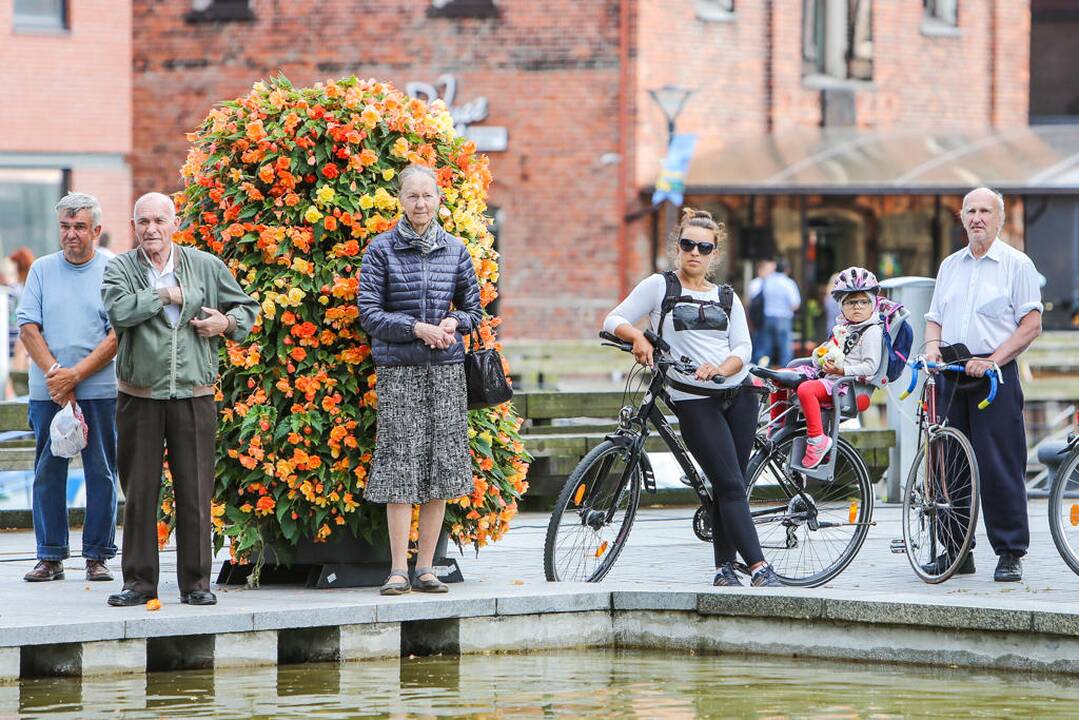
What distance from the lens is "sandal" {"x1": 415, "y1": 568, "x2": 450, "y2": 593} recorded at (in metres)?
8.96

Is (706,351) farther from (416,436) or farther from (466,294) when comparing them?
(416,436)

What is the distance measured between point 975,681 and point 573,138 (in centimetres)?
2119

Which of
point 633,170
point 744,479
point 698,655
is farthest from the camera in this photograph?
point 633,170

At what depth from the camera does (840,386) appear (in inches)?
390

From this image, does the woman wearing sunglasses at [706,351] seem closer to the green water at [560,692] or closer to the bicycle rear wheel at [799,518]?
the bicycle rear wheel at [799,518]

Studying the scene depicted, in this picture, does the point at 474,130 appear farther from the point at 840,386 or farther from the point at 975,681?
the point at 975,681

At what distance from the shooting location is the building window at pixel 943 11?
31359mm

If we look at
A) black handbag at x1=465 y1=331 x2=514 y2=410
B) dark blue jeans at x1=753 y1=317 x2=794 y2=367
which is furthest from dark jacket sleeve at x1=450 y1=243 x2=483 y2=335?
dark blue jeans at x1=753 y1=317 x2=794 y2=367

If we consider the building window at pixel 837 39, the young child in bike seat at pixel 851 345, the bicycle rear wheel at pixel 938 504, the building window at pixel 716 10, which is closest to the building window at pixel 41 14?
the building window at pixel 716 10

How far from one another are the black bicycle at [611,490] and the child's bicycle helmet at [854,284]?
1376mm

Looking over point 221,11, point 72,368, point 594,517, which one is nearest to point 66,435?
point 72,368

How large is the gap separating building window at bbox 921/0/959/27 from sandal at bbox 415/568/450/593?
2390 cm

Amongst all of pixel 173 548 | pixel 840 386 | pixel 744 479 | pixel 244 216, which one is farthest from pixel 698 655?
pixel 173 548

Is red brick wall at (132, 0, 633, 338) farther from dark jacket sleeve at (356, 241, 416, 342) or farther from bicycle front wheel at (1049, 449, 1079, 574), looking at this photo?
dark jacket sleeve at (356, 241, 416, 342)
